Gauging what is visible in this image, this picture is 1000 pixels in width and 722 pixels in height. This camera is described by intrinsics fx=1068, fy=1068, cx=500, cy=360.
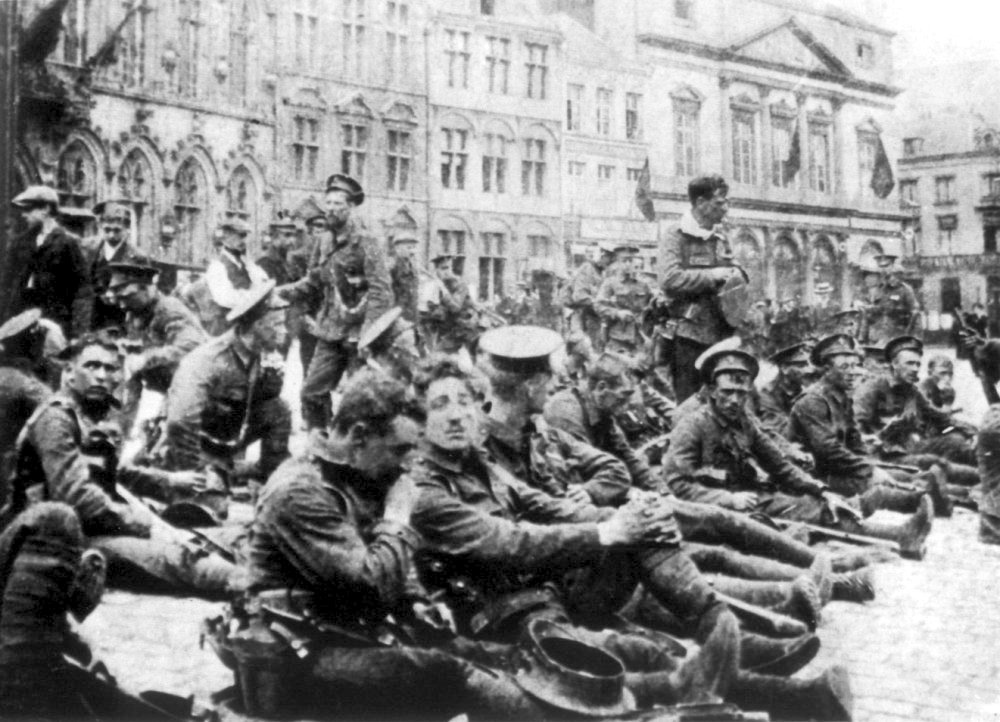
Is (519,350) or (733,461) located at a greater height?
(519,350)

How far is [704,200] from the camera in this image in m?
6.28

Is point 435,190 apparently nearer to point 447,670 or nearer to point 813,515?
point 813,515

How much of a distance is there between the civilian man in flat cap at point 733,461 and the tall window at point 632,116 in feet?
12.6

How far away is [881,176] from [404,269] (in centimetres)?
486

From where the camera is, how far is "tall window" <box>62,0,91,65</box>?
550 centimetres

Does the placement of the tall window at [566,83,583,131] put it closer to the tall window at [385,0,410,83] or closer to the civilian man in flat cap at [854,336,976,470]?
the tall window at [385,0,410,83]

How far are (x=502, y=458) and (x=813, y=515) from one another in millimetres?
2158

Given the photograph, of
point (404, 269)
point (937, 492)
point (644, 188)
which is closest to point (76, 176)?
point (404, 269)

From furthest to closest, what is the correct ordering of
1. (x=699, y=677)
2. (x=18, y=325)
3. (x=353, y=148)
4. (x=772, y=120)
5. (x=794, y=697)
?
(x=772, y=120)
(x=353, y=148)
(x=18, y=325)
(x=794, y=697)
(x=699, y=677)

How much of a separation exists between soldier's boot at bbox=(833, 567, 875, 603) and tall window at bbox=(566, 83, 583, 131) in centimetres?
460

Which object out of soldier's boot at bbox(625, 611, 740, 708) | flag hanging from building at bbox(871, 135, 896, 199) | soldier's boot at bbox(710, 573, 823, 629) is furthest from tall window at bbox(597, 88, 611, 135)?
soldier's boot at bbox(625, 611, 740, 708)

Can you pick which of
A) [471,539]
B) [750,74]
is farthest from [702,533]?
[750,74]

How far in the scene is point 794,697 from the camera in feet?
11.1

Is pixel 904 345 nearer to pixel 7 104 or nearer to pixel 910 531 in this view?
pixel 910 531
